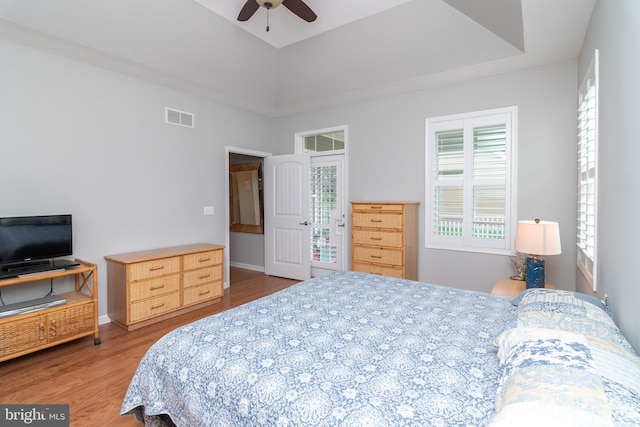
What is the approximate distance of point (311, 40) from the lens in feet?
12.9

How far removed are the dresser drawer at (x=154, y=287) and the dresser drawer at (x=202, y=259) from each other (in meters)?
0.18

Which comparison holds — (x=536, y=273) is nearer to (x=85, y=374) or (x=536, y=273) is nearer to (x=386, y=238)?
(x=386, y=238)

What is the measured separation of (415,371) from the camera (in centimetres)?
128

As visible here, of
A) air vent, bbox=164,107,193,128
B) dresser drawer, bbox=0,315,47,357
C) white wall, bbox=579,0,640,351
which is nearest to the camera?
white wall, bbox=579,0,640,351

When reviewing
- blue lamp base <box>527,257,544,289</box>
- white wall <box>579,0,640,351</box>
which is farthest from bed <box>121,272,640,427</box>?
blue lamp base <box>527,257,544,289</box>

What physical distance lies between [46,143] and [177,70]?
153 cm

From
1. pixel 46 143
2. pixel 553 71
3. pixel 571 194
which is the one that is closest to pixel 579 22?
pixel 553 71

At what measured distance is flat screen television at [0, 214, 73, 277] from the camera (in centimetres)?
269

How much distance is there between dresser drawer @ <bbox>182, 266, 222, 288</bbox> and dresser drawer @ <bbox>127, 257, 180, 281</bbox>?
0.55 ft

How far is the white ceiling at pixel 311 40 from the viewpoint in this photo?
9.08 ft

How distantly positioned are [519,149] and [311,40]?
2.73 m

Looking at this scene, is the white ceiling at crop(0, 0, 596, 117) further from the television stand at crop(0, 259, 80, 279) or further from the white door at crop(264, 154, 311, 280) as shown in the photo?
the television stand at crop(0, 259, 80, 279)

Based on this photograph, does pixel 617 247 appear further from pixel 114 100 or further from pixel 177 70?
pixel 114 100

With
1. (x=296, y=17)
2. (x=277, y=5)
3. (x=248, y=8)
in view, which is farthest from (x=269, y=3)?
(x=296, y=17)
